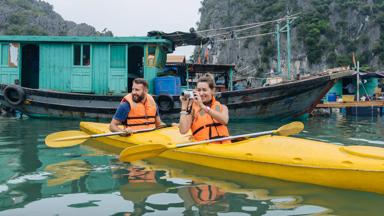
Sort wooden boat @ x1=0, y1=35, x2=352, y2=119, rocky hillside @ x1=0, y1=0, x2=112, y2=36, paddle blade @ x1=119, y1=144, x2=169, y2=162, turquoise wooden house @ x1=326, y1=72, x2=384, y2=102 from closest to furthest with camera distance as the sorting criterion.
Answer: paddle blade @ x1=119, y1=144, x2=169, y2=162, wooden boat @ x1=0, y1=35, x2=352, y2=119, turquoise wooden house @ x1=326, y1=72, x2=384, y2=102, rocky hillside @ x1=0, y1=0, x2=112, y2=36

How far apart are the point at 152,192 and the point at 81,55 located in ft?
34.2

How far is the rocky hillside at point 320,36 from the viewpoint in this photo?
60.4m

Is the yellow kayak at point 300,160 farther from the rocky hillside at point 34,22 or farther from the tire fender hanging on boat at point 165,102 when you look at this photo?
the rocky hillside at point 34,22

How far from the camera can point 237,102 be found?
13.1 m

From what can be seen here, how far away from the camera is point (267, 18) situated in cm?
7100

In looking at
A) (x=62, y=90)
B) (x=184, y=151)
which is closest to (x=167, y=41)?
(x=62, y=90)

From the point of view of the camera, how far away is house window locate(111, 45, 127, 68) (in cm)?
1383

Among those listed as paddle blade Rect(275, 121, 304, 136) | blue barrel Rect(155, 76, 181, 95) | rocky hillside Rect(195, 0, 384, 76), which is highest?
rocky hillside Rect(195, 0, 384, 76)

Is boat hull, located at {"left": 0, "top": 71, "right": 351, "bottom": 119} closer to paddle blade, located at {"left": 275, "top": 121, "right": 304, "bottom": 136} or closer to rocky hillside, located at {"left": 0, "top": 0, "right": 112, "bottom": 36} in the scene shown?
paddle blade, located at {"left": 275, "top": 121, "right": 304, "bottom": 136}

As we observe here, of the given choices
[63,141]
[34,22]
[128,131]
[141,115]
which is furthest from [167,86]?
[34,22]

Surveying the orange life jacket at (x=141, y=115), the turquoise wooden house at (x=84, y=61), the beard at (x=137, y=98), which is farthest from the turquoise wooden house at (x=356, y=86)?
the beard at (x=137, y=98)

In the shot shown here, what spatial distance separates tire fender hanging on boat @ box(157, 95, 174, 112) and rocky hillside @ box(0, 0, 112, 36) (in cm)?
5872

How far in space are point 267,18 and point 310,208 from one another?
2765 inches

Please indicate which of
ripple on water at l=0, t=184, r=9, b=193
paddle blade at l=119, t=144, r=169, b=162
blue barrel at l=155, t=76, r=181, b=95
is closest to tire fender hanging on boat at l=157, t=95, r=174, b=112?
blue barrel at l=155, t=76, r=181, b=95
